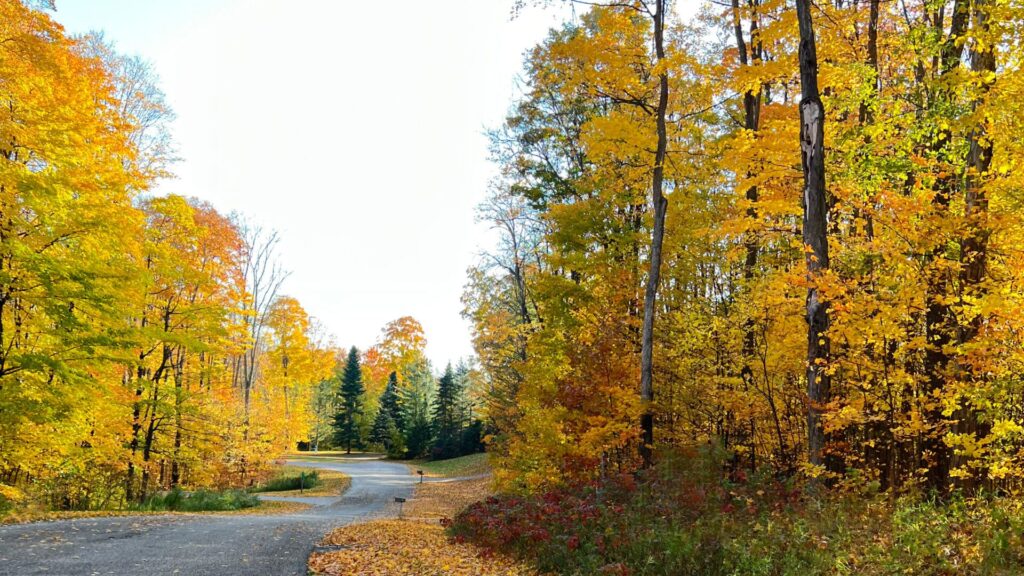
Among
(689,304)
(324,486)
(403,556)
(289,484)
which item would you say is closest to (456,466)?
(324,486)

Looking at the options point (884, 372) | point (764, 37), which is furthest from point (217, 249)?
point (884, 372)

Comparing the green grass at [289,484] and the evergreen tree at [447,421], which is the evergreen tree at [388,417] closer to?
the evergreen tree at [447,421]

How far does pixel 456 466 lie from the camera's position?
38.3 meters

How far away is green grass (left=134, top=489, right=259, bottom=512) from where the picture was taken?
16112mm

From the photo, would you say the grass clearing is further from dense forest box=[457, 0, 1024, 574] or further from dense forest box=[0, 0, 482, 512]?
dense forest box=[0, 0, 482, 512]

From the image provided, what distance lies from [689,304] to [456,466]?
91.8 feet

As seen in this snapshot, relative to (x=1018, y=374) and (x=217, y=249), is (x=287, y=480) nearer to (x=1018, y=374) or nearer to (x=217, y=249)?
(x=217, y=249)

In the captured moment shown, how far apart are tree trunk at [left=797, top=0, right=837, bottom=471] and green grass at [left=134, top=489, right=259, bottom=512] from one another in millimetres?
16325

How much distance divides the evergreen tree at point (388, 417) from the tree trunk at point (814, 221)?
143 feet

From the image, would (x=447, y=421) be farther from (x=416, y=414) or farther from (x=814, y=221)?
(x=814, y=221)

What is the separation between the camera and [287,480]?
87.2 feet

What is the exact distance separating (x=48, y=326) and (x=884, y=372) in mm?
14802

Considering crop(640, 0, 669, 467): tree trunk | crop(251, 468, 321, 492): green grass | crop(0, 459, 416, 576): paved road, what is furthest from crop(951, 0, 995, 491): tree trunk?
crop(251, 468, 321, 492): green grass

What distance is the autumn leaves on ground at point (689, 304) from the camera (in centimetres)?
621
